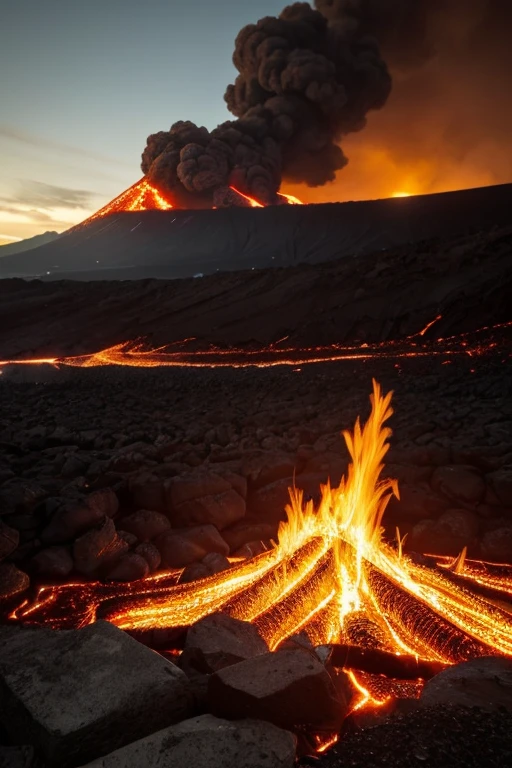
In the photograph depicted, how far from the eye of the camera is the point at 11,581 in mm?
3477

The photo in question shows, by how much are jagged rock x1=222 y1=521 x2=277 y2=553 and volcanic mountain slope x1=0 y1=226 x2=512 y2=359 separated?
8734 millimetres

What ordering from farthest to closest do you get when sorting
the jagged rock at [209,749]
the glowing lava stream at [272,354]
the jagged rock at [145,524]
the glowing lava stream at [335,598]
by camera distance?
the glowing lava stream at [272,354] → the jagged rock at [145,524] → the glowing lava stream at [335,598] → the jagged rock at [209,749]

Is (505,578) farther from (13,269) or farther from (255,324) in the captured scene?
(13,269)

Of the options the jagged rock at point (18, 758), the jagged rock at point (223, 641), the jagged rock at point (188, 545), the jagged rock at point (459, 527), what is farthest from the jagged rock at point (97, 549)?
the jagged rock at point (459, 527)

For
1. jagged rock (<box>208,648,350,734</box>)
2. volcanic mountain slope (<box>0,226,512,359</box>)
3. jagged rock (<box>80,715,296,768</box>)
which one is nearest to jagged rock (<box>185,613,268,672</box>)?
jagged rock (<box>208,648,350,734</box>)

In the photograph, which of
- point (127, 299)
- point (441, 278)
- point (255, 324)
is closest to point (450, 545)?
point (441, 278)

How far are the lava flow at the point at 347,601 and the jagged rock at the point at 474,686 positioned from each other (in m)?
0.34

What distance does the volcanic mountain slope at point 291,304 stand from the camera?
481 inches

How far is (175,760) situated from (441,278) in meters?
13.0

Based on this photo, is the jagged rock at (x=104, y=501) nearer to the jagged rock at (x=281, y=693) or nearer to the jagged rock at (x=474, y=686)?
the jagged rock at (x=281, y=693)

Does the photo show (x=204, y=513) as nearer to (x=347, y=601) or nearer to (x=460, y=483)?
(x=347, y=601)

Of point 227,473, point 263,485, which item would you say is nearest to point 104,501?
point 227,473

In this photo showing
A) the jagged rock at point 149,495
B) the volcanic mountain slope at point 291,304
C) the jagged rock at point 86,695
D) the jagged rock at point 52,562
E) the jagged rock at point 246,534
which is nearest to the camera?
the jagged rock at point 86,695

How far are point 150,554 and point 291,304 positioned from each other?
1140cm
